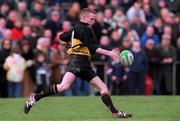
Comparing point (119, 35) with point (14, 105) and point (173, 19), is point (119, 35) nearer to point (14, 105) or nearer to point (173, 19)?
point (173, 19)

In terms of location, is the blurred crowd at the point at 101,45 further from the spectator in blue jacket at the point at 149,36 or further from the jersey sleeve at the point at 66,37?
the jersey sleeve at the point at 66,37

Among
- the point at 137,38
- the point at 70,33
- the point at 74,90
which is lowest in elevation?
the point at 74,90

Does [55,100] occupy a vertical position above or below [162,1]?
below

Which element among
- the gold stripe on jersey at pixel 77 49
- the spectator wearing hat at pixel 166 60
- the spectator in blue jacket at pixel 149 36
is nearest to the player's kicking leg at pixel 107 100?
the gold stripe on jersey at pixel 77 49

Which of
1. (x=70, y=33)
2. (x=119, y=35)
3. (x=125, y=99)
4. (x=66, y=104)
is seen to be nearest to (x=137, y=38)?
(x=119, y=35)

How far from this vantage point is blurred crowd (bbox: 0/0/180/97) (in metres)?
20.4

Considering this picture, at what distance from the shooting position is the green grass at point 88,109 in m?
12.9

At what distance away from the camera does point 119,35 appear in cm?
2159

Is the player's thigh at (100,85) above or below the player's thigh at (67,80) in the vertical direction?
below

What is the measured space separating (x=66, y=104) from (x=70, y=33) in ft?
11.2

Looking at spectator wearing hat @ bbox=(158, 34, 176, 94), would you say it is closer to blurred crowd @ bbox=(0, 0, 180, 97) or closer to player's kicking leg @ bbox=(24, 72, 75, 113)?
blurred crowd @ bbox=(0, 0, 180, 97)

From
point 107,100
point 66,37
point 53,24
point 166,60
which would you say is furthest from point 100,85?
point 53,24

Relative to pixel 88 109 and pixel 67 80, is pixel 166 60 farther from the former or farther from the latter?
pixel 67 80

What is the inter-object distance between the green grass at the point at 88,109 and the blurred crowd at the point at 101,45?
3.01 meters
